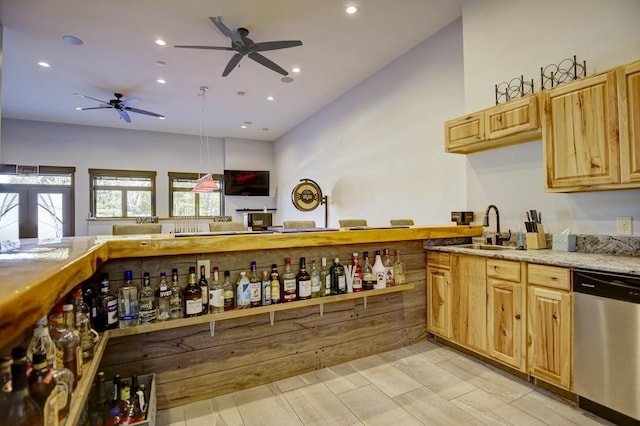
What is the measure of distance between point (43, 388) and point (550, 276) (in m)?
2.56

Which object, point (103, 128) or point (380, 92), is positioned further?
point (103, 128)

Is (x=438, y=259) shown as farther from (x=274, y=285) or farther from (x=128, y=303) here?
(x=128, y=303)

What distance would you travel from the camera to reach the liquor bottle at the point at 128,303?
178cm

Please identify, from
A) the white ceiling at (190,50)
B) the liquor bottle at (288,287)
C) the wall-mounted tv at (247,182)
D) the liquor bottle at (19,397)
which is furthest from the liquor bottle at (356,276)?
the wall-mounted tv at (247,182)

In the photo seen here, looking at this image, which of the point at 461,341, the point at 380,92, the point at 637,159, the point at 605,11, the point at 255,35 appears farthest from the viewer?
the point at 380,92

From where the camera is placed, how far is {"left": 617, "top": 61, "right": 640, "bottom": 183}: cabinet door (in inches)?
79.3

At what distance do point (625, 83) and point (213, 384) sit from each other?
325 cm

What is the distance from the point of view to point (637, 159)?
79.4 inches

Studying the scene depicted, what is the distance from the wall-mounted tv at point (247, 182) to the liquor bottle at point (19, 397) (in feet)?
26.6

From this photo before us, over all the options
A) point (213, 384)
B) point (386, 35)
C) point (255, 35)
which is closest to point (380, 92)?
point (386, 35)

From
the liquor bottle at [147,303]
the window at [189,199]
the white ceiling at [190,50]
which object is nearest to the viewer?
the liquor bottle at [147,303]

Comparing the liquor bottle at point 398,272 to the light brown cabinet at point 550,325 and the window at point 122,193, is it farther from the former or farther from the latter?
the window at point 122,193

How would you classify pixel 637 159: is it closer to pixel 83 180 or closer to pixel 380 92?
pixel 380 92

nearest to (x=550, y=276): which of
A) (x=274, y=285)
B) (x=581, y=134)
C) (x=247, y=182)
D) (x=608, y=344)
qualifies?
(x=608, y=344)
